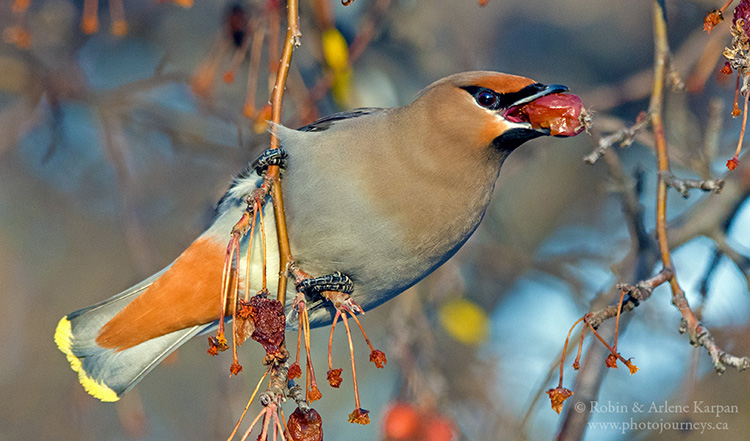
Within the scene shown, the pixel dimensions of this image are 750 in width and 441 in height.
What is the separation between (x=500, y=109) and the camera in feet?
8.25

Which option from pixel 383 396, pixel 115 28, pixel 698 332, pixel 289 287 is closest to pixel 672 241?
pixel 698 332

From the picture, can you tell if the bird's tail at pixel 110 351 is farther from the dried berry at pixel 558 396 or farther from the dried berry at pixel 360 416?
the dried berry at pixel 558 396

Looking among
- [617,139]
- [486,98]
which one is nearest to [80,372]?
[486,98]

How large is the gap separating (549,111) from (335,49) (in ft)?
5.45

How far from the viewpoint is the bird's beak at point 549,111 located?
234 centimetres

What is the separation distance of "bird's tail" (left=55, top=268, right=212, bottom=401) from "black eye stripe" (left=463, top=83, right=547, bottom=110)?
133cm

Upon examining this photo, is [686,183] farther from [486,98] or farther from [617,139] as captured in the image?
[486,98]

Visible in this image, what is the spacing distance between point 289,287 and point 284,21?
1.64 m

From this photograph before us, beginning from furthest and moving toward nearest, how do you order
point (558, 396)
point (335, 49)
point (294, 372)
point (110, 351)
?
point (335, 49) → point (110, 351) → point (558, 396) → point (294, 372)

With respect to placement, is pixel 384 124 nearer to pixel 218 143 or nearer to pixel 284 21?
pixel 284 21

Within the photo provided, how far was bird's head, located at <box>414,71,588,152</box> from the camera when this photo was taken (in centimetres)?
236

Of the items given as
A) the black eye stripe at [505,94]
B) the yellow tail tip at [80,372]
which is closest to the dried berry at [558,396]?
the black eye stripe at [505,94]

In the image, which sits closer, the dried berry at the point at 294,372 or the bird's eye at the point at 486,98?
the dried berry at the point at 294,372

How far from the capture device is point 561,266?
14.3 ft
